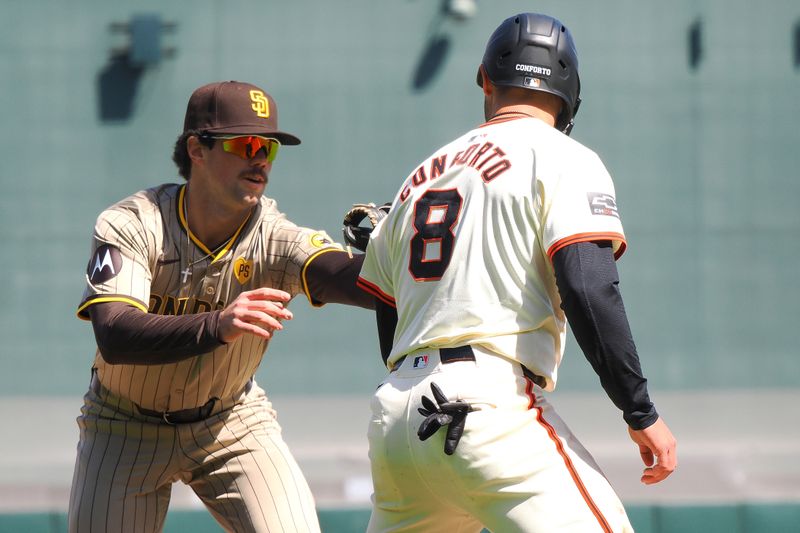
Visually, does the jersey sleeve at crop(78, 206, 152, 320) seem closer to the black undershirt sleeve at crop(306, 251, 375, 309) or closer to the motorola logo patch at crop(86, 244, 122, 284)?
the motorola logo patch at crop(86, 244, 122, 284)

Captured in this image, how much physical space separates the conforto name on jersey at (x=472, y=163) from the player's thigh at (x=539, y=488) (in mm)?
563

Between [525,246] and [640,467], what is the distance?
4.65 meters

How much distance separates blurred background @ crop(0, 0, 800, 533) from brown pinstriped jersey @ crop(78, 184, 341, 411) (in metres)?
4.82

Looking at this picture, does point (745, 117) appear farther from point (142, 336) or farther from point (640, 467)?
point (142, 336)

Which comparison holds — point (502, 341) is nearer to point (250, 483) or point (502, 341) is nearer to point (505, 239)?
point (505, 239)

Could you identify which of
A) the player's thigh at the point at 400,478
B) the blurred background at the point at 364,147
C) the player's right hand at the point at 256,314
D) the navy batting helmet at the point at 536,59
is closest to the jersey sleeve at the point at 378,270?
the player's right hand at the point at 256,314

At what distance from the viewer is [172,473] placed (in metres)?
3.55

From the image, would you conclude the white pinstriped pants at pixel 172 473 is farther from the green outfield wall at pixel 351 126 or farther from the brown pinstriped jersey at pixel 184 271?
the green outfield wall at pixel 351 126

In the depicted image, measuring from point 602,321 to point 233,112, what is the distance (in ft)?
4.89

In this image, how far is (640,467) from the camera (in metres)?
6.96

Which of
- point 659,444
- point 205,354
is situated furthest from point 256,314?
point 659,444

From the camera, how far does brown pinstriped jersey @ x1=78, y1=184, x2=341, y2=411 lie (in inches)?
134

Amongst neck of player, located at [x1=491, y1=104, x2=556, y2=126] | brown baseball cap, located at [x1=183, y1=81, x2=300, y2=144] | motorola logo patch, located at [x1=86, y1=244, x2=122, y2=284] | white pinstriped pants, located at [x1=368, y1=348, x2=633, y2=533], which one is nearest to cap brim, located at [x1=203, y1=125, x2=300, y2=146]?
brown baseball cap, located at [x1=183, y1=81, x2=300, y2=144]

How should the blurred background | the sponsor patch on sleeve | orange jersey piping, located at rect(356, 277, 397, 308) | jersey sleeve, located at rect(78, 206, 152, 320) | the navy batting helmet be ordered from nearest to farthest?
1. the sponsor patch on sleeve
2. the navy batting helmet
3. orange jersey piping, located at rect(356, 277, 397, 308)
4. jersey sleeve, located at rect(78, 206, 152, 320)
5. the blurred background
